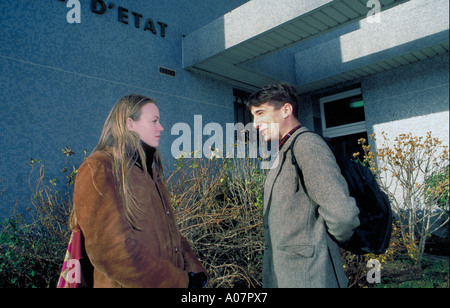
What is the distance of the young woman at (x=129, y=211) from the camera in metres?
1.18

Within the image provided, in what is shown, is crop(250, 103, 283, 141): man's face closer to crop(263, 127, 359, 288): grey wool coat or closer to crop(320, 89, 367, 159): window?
crop(263, 127, 359, 288): grey wool coat

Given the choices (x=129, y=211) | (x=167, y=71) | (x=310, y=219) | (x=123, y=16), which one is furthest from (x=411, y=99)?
(x=129, y=211)

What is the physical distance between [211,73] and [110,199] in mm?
5482

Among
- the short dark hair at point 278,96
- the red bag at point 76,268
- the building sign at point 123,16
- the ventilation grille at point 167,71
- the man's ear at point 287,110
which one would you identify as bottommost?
the red bag at point 76,268

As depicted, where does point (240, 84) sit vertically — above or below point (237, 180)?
above

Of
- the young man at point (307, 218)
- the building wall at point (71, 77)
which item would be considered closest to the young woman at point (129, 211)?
the young man at point (307, 218)

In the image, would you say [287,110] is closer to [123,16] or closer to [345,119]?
[123,16]

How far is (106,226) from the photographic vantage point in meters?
1.18

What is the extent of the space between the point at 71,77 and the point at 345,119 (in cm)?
635

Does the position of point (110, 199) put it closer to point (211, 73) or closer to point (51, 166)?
point (51, 166)

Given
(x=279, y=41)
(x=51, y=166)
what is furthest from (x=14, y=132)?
(x=279, y=41)

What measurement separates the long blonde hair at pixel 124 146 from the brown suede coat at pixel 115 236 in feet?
0.11

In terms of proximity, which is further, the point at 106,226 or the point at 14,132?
the point at 14,132

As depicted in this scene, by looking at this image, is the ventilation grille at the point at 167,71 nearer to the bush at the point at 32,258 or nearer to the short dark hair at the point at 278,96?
the bush at the point at 32,258
